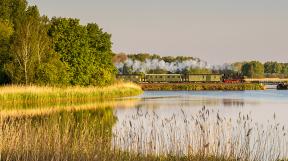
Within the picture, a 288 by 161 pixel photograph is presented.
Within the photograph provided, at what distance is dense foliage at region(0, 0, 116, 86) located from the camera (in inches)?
2269

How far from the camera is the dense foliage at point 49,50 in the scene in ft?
189

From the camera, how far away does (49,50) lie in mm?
59656

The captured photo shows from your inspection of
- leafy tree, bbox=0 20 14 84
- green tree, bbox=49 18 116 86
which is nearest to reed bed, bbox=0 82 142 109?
green tree, bbox=49 18 116 86

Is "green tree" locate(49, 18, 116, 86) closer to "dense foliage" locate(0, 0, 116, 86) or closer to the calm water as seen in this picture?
"dense foliage" locate(0, 0, 116, 86)

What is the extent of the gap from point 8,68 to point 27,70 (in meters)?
1.95

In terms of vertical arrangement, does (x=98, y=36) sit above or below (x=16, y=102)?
above

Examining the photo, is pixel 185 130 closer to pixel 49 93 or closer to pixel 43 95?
pixel 43 95

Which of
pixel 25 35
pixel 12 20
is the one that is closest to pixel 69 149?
pixel 25 35

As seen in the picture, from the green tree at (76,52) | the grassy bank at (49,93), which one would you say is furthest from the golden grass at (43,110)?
the green tree at (76,52)

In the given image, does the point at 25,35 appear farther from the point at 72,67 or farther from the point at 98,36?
the point at 98,36

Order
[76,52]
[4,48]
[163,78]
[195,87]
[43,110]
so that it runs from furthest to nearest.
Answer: [163,78]
[195,87]
[76,52]
[4,48]
[43,110]

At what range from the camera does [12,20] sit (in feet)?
233

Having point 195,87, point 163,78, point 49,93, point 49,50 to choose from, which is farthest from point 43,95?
point 163,78

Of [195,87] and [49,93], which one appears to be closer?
[49,93]
